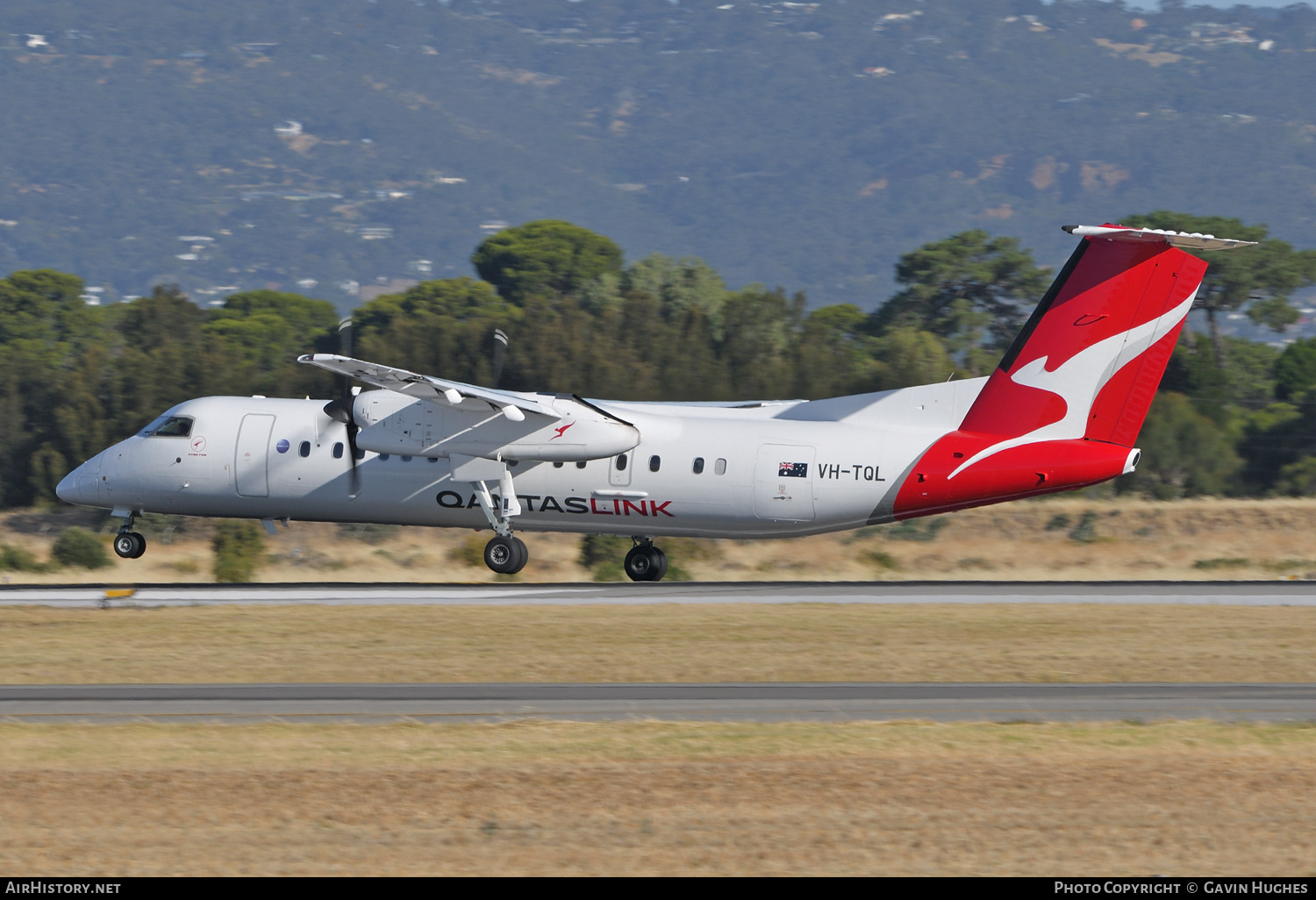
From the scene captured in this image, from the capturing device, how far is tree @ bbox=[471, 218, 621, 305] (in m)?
109

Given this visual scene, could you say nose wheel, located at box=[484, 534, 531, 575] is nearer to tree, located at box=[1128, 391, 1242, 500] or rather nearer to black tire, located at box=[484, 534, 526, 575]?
black tire, located at box=[484, 534, 526, 575]

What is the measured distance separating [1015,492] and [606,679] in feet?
31.7

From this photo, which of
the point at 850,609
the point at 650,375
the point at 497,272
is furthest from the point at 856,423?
the point at 497,272

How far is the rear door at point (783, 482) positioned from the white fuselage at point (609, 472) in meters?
0.02

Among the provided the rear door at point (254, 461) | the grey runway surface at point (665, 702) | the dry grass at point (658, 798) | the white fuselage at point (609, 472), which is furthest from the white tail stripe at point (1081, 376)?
the rear door at point (254, 461)

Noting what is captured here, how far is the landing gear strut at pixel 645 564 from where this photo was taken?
1006 inches

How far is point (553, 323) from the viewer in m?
49.1

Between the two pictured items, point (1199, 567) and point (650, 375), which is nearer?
point (1199, 567)

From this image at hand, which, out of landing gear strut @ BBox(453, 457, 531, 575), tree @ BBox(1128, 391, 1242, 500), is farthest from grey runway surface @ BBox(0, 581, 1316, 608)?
tree @ BBox(1128, 391, 1242, 500)

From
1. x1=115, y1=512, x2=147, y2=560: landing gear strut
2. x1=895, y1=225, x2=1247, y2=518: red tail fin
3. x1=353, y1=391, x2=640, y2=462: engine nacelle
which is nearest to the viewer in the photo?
x1=895, y1=225, x2=1247, y2=518: red tail fin

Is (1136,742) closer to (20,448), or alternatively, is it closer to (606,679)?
(606,679)

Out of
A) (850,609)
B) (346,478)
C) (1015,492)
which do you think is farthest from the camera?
(346,478)

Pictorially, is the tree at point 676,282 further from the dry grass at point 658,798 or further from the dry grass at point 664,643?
the dry grass at point 658,798

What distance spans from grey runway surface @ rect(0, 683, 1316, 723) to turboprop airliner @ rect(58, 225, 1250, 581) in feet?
26.3
